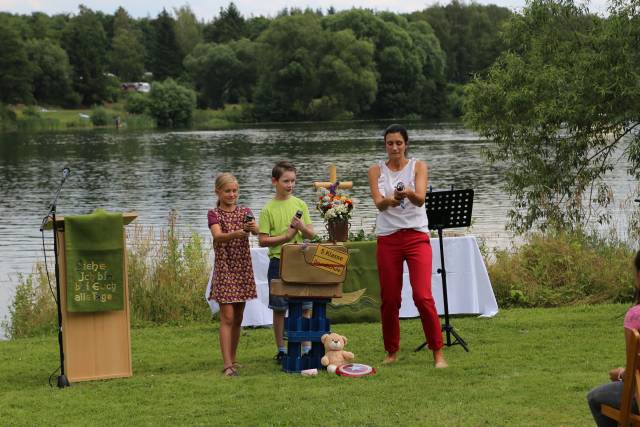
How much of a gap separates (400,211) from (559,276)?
481 cm

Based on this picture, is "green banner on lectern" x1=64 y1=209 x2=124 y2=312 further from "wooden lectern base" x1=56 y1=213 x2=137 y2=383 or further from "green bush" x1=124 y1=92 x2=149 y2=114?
"green bush" x1=124 y1=92 x2=149 y2=114

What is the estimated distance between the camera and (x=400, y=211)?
782cm

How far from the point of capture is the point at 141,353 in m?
9.28

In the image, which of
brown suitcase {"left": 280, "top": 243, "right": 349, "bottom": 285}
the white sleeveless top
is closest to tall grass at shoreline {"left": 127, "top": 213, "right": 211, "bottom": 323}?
brown suitcase {"left": 280, "top": 243, "right": 349, "bottom": 285}

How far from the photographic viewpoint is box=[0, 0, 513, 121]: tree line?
10031 cm

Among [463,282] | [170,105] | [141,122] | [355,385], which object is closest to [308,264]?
[355,385]

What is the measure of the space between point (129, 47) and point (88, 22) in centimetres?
691

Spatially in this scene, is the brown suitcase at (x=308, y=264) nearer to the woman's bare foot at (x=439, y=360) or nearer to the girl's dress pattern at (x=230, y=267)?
the girl's dress pattern at (x=230, y=267)

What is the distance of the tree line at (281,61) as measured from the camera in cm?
10031

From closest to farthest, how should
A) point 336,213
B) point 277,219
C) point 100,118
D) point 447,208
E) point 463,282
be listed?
point 277,219 → point 447,208 → point 336,213 → point 463,282 → point 100,118

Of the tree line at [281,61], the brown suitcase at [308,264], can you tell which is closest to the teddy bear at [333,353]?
the brown suitcase at [308,264]

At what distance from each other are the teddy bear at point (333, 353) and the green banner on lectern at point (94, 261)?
1.73m

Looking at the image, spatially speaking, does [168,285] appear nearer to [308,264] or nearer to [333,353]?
[308,264]

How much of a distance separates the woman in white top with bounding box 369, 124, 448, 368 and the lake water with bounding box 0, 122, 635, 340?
313 inches
